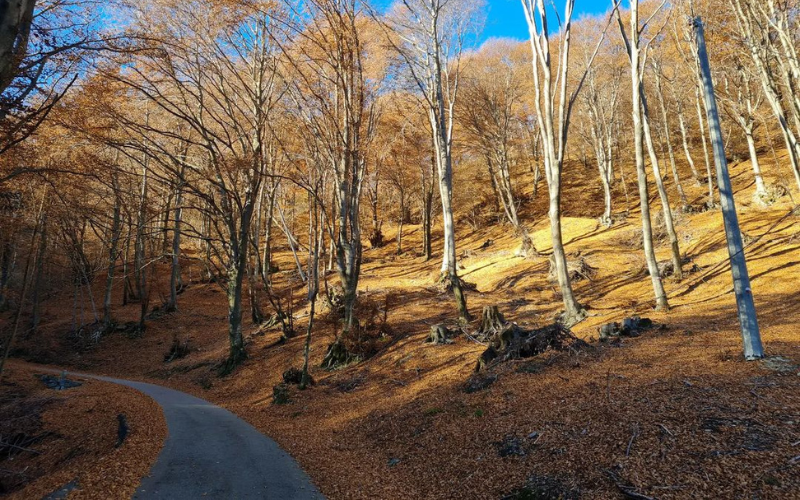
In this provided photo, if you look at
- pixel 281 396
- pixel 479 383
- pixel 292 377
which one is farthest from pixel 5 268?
pixel 479 383

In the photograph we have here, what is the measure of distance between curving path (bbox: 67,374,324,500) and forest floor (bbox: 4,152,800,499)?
1.16ft

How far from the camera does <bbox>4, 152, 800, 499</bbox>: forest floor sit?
11.6 feet

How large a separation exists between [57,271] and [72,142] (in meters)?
21.2

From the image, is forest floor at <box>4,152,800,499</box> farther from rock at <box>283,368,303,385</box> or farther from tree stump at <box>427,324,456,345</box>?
rock at <box>283,368,303,385</box>

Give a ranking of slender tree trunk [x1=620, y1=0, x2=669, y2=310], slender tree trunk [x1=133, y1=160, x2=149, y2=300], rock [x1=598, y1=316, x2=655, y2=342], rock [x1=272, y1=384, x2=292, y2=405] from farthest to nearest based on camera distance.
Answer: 1. slender tree trunk [x1=133, y1=160, x2=149, y2=300]
2. slender tree trunk [x1=620, y1=0, x2=669, y2=310]
3. rock [x1=272, y1=384, x2=292, y2=405]
4. rock [x1=598, y1=316, x2=655, y2=342]

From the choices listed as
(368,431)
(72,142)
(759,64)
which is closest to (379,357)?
(368,431)

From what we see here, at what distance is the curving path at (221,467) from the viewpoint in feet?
14.5

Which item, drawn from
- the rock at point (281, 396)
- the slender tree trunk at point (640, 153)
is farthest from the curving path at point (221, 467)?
the slender tree trunk at point (640, 153)

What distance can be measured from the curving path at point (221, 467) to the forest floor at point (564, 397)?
354 millimetres

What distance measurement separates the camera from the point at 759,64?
37.4 ft

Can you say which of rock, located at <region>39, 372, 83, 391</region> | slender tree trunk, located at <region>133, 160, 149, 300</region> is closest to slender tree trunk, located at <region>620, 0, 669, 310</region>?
slender tree trunk, located at <region>133, 160, 149, 300</region>

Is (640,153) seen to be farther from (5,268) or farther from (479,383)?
(5,268)

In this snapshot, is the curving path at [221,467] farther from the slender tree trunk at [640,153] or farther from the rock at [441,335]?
the slender tree trunk at [640,153]

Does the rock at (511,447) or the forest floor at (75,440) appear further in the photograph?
the forest floor at (75,440)
